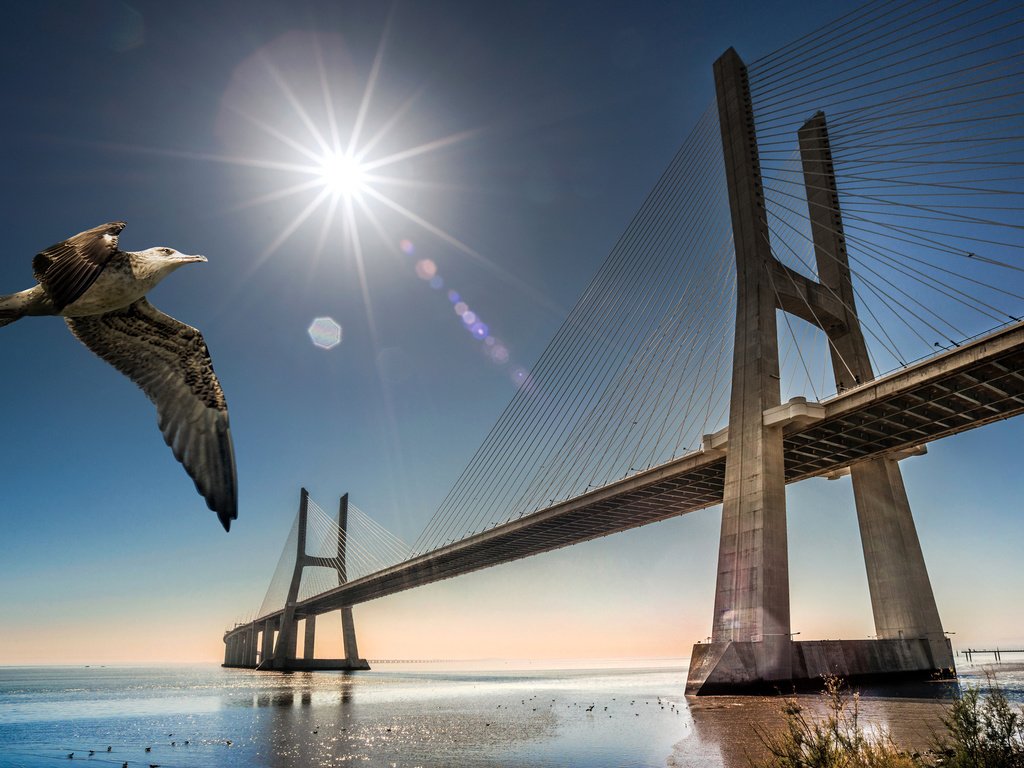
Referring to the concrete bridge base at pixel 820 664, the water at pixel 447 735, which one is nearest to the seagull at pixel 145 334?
the water at pixel 447 735

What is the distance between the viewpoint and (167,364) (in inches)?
312

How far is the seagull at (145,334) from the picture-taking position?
5895 mm

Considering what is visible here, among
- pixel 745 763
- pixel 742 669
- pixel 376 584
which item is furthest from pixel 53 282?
pixel 376 584

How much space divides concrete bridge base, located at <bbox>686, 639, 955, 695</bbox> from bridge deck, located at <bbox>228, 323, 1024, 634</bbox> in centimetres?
840

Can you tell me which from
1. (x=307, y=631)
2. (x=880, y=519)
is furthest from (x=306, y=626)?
(x=880, y=519)

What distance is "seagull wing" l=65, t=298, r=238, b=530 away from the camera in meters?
7.18

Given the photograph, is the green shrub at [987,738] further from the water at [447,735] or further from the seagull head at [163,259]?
the seagull head at [163,259]

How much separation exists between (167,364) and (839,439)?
28684mm

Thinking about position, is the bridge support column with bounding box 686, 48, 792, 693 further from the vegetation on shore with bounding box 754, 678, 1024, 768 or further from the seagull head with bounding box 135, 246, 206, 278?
the seagull head with bounding box 135, 246, 206, 278

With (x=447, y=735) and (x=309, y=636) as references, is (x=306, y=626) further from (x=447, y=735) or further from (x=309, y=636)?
(x=447, y=735)

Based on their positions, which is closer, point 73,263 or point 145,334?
point 73,263

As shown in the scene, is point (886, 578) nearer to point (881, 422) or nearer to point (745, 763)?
point (881, 422)

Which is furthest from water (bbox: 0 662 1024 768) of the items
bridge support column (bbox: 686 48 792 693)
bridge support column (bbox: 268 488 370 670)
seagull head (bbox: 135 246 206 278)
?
bridge support column (bbox: 268 488 370 670)

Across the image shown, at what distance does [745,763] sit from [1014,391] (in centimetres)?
2181
